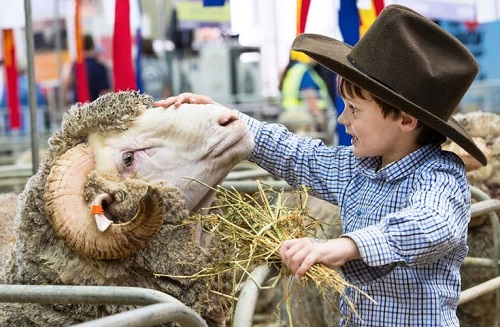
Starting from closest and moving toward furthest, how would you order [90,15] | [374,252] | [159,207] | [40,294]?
1. [40,294]
2. [374,252]
3. [159,207]
4. [90,15]

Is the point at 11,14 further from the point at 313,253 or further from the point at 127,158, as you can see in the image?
the point at 313,253

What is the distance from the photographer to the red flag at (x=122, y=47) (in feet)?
14.2

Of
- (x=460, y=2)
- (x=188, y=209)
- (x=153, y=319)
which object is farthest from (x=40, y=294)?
(x=460, y=2)

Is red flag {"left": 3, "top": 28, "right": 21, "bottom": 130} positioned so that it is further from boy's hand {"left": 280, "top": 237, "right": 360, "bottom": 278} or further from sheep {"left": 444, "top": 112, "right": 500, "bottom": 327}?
boy's hand {"left": 280, "top": 237, "right": 360, "bottom": 278}

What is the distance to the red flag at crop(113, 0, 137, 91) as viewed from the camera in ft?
14.2

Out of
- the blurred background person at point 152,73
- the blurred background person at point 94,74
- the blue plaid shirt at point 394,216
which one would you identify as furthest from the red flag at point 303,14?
the blurred background person at point 152,73

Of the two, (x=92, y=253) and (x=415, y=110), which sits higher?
(x=415, y=110)

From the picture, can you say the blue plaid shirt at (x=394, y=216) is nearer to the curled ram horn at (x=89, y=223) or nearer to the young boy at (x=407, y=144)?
the young boy at (x=407, y=144)

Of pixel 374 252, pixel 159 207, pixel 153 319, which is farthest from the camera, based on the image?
pixel 159 207

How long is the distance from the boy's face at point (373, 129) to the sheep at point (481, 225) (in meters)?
1.69

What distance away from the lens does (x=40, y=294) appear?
202cm

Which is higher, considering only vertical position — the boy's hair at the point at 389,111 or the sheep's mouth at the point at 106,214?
the boy's hair at the point at 389,111

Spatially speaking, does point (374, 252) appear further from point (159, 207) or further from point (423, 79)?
point (159, 207)

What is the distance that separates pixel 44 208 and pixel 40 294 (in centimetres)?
82
